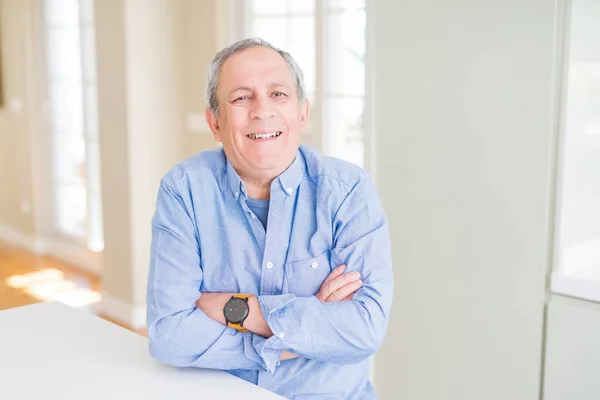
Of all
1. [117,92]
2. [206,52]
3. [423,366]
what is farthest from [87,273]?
[423,366]

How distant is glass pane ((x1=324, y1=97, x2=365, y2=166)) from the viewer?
335 cm

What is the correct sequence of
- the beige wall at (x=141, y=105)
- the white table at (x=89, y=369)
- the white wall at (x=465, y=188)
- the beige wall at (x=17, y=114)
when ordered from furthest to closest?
the beige wall at (x=17, y=114), the beige wall at (x=141, y=105), the white wall at (x=465, y=188), the white table at (x=89, y=369)

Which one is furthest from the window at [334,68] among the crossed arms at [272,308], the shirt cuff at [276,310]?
A: the shirt cuff at [276,310]

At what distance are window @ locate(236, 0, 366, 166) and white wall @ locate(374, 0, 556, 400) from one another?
2.75 feet

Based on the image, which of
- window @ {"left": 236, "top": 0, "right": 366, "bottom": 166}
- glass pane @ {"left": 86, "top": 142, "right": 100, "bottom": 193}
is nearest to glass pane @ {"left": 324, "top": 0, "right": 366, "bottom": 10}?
window @ {"left": 236, "top": 0, "right": 366, "bottom": 166}

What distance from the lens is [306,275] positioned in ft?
5.50

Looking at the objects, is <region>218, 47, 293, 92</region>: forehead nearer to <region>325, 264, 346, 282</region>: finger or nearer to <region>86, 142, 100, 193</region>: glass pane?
<region>325, 264, 346, 282</region>: finger

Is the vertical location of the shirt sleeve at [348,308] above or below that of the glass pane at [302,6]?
below

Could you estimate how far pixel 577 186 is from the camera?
2.08 meters

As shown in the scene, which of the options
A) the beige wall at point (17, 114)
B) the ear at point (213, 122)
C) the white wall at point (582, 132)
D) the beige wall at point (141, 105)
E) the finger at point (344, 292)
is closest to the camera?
the finger at point (344, 292)

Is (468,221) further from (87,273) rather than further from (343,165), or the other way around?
(87,273)

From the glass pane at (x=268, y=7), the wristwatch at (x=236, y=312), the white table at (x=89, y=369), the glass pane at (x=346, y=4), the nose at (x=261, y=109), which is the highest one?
the glass pane at (x=268, y=7)

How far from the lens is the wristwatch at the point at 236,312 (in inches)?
61.4

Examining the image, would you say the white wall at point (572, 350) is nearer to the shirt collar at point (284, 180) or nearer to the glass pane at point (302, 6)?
the shirt collar at point (284, 180)
